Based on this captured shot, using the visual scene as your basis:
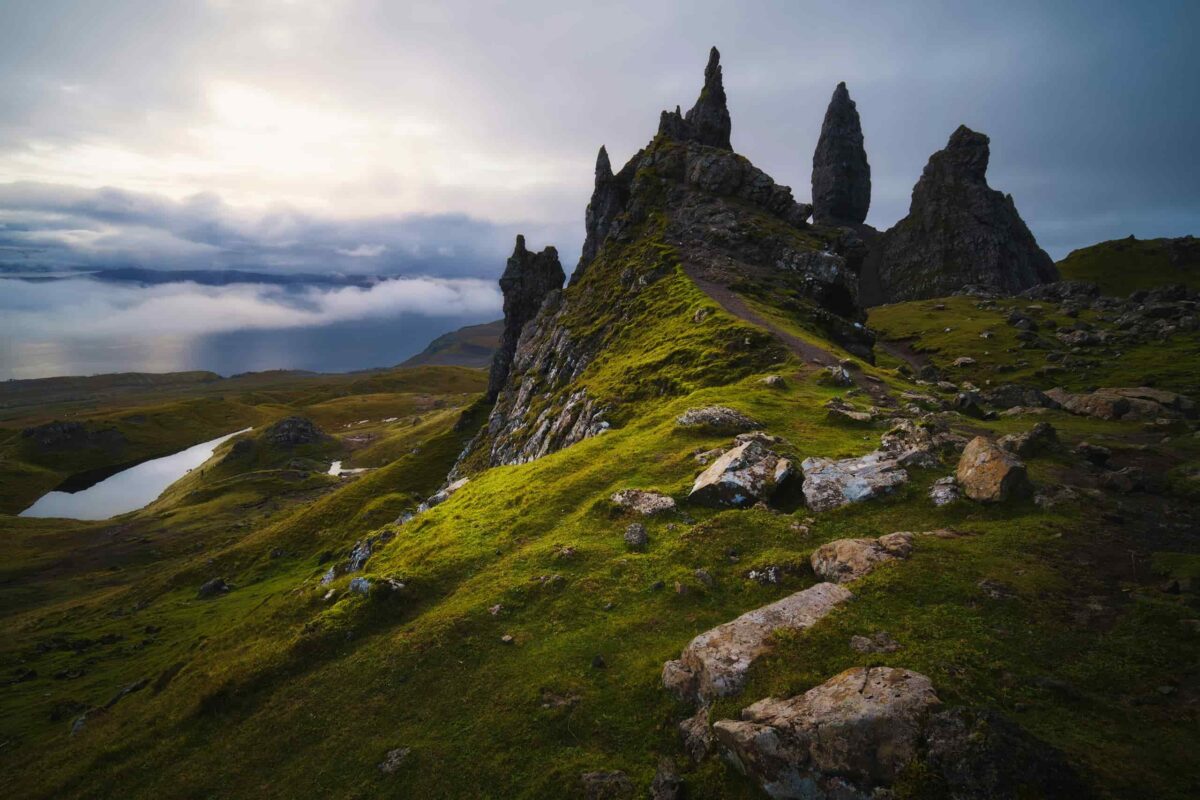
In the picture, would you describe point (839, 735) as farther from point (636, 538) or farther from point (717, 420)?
point (717, 420)

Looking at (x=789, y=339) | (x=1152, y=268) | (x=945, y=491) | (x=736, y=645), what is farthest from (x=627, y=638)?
(x=1152, y=268)

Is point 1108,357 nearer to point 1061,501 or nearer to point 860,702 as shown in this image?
point 1061,501

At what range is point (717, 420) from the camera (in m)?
37.1

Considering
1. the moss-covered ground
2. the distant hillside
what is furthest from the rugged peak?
the distant hillside

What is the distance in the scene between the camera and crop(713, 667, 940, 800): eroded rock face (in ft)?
39.2

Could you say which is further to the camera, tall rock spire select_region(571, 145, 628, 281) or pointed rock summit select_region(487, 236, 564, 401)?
pointed rock summit select_region(487, 236, 564, 401)

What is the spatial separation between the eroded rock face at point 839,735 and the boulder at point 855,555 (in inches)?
252

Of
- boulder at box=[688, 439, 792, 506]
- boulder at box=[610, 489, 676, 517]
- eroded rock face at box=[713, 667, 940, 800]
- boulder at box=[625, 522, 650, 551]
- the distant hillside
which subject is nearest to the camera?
eroded rock face at box=[713, 667, 940, 800]

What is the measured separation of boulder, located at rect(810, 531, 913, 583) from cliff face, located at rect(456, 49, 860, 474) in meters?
32.1

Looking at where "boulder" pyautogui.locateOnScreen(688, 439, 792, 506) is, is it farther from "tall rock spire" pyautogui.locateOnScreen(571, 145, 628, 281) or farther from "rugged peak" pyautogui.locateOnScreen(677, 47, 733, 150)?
"rugged peak" pyautogui.locateOnScreen(677, 47, 733, 150)

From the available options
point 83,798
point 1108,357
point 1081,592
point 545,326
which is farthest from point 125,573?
point 1108,357

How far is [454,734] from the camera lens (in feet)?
62.2

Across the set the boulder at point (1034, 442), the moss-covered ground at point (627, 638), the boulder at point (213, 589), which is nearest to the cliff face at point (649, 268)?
the moss-covered ground at point (627, 638)

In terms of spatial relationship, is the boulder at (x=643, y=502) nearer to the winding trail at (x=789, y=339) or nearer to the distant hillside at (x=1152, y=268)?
the winding trail at (x=789, y=339)
